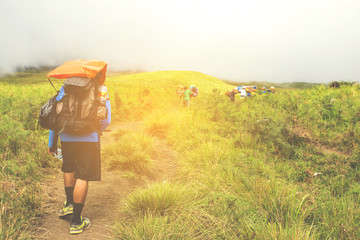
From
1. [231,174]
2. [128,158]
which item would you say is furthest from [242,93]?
[231,174]

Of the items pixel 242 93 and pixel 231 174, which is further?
pixel 242 93

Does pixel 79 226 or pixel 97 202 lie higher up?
pixel 79 226

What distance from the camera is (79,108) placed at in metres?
2.63

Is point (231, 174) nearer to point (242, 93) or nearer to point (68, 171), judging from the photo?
point (68, 171)

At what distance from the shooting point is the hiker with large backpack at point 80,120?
2.61 meters

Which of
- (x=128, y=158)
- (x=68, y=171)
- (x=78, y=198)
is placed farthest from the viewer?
(x=128, y=158)

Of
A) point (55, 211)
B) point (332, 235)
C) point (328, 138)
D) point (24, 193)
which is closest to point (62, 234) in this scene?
point (55, 211)

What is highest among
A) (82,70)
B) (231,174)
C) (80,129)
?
(82,70)

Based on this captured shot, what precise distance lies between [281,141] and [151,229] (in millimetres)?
4212

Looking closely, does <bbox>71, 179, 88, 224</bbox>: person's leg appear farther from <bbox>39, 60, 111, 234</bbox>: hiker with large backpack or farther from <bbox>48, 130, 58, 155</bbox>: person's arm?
<bbox>48, 130, 58, 155</bbox>: person's arm

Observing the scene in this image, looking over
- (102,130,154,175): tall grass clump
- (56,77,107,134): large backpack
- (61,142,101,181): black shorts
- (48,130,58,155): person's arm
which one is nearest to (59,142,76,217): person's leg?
(61,142,101,181): black shorts

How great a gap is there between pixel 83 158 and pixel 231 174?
8.29 ft

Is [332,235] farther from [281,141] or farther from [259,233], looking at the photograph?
[281,141]

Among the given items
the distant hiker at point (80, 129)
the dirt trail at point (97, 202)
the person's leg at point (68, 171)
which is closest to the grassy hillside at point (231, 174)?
the dirt trail at point (97, 202)
